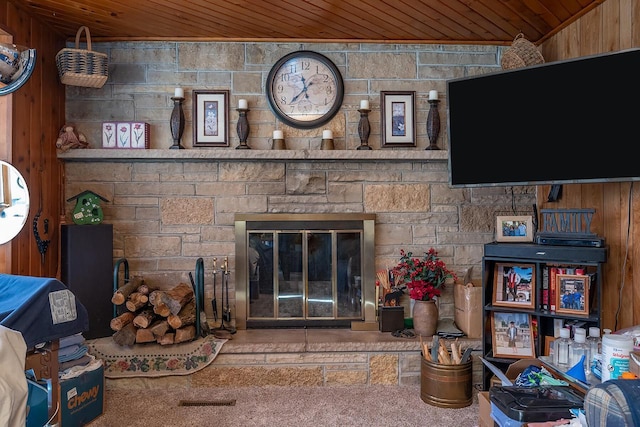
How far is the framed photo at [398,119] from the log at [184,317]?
1.72 metres

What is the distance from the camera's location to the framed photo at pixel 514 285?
9.04 ft

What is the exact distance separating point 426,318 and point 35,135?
2692mm

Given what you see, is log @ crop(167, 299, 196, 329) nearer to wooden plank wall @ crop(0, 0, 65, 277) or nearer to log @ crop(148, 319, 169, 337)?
log @ crop(148, 319, 169, 337)

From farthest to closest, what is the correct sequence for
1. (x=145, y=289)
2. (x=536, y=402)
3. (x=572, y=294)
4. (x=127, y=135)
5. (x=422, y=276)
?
(x=127, y=135), (x=422, y=276), (x=145, y=289), (x=572, y=294), (x=536, y=402)

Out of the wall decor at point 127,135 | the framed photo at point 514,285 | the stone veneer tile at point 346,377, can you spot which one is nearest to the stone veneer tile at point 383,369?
the stone veneer tile at point 346,377

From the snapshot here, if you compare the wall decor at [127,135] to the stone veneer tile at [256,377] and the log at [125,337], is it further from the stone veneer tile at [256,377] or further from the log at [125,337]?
the stone veneer tile at [256,377]

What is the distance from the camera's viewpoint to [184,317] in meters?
2.99

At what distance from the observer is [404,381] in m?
3.02

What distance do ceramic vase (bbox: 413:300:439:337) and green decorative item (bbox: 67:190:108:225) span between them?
7.17 ft

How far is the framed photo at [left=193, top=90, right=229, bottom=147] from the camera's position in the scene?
3.36 meters

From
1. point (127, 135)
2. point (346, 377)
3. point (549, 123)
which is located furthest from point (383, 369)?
point (127, 135)

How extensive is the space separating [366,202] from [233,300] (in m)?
1.18

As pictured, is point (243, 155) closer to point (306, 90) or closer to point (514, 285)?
point (306, 90)

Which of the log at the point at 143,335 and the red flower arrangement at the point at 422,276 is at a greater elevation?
the red flower arrangement at the point at 422,276
